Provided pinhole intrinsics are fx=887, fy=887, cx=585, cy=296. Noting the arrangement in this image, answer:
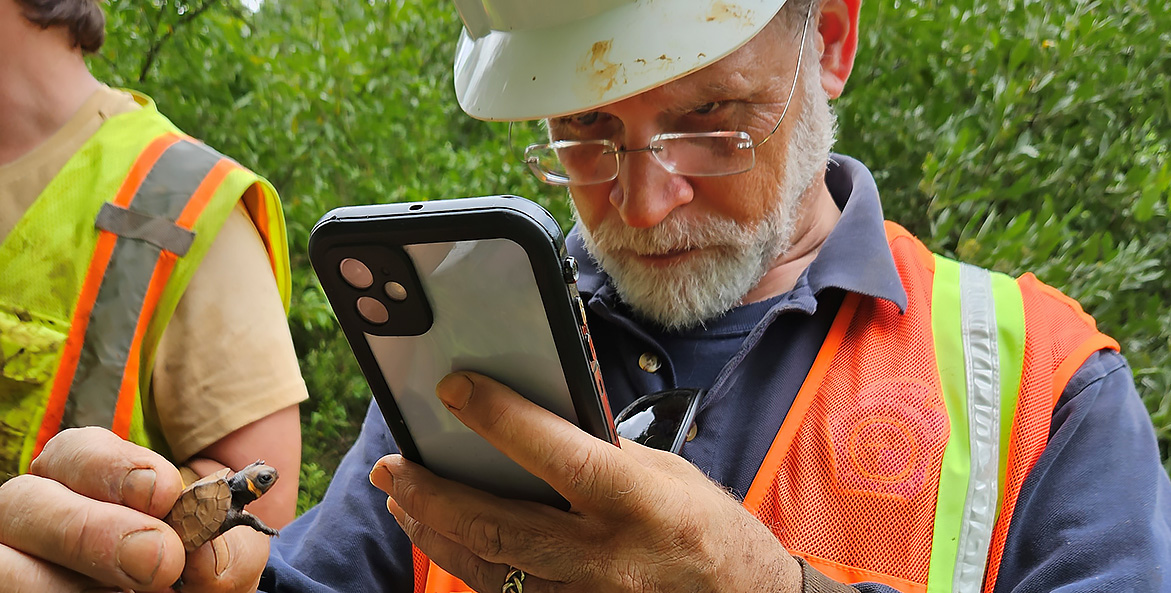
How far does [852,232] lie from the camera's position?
5.56ft

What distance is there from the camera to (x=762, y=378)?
5.14ft

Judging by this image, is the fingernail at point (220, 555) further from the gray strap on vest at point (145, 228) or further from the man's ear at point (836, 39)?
the man's ear at point (836, 39)

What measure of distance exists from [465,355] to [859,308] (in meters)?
0.89

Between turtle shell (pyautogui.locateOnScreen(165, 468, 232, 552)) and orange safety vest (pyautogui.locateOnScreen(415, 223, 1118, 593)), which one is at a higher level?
turtle shell (pyautogui.locateOnScreen(165, 468, 232, 552))

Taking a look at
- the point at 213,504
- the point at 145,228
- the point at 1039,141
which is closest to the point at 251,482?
the point at 213,504

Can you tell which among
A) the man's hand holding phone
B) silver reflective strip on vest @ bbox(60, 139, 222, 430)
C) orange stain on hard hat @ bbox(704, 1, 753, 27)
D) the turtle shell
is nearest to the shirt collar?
orange stain on hard hat @ bbox(704, 1, 753, 27)

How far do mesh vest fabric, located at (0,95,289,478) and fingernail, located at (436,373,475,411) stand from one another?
96 cm

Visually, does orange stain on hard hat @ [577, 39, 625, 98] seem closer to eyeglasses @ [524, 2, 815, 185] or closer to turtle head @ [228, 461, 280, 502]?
eyeglasses @ [524, 2, 815, 185]

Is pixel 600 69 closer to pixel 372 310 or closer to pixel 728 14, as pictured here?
pixel 728 14

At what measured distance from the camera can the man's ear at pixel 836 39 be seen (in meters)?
1.78

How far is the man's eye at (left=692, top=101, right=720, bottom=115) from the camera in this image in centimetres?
162

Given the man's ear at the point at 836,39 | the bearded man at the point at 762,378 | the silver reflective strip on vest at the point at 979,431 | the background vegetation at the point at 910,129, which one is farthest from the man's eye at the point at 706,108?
the background vegetation at the point at 910,129

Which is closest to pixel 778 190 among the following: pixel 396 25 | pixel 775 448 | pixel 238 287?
pixel 775 448

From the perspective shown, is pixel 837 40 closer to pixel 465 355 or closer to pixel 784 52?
pixel 784 52
